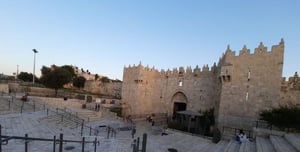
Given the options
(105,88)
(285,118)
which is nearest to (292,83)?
(285,118)

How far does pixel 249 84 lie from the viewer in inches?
554

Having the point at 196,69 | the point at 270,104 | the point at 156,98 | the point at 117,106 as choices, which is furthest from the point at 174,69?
the point at 270,104

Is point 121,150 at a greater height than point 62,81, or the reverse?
point 62,81

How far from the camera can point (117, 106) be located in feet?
85.3

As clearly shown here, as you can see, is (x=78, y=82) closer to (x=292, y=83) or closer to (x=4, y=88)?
(x=4, y=88)

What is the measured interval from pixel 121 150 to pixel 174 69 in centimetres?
1680

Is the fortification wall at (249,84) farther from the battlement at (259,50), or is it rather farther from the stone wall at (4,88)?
the stone wall at (4,88)

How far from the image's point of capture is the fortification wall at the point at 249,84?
42.9 feet

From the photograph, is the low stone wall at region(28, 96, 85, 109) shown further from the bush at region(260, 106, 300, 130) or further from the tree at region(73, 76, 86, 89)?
the tree at region(73, 76, 86, 89)

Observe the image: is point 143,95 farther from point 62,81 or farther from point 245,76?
point 245,76

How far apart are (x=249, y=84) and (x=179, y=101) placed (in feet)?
36.0

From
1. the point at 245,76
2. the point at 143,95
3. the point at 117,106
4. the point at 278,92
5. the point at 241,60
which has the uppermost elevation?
the point at 241,60

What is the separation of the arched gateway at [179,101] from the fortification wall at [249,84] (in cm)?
851

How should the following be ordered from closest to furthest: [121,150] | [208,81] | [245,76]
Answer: [121,150], [245,76], [208,81]
